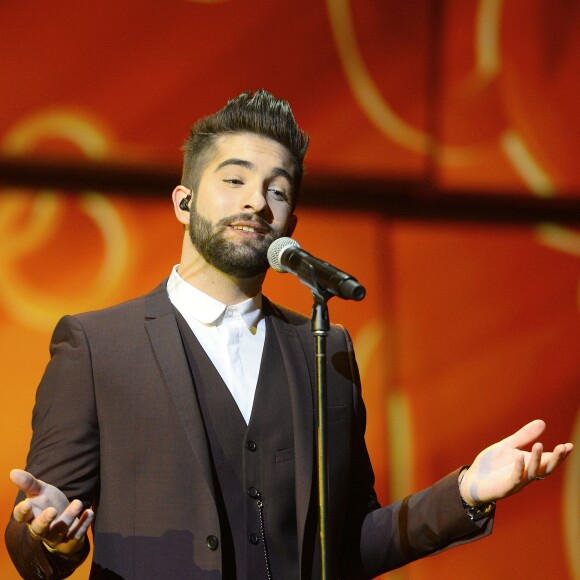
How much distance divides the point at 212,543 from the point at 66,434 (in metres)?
0.32

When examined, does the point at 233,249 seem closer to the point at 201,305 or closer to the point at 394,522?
the point at 201,305

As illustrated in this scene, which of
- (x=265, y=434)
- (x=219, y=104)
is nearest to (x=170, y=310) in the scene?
(x=265, y=434)

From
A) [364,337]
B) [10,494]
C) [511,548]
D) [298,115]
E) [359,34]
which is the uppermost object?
[359,34]

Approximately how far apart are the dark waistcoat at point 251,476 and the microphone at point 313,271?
0.34m

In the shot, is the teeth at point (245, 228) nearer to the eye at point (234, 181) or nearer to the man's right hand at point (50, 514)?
the eye at point (234, 181)

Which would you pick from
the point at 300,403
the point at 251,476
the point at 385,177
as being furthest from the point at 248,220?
the point at 385,177

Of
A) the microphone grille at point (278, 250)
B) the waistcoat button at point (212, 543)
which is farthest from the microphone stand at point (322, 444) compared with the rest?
the waistcoat button at point (212, 543)

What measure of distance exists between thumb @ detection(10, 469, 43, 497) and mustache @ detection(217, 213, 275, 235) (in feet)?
2.00

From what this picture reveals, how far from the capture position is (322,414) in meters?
1.27

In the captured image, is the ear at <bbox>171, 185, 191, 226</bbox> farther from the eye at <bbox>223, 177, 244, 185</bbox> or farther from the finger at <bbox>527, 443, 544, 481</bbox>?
the finger at <bbox>527, 443, 544, 481</bbox>

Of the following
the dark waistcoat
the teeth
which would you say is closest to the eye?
the teeth

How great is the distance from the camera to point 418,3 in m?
2.51

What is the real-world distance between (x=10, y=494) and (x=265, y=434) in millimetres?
761

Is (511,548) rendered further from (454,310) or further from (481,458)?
(481,458)
